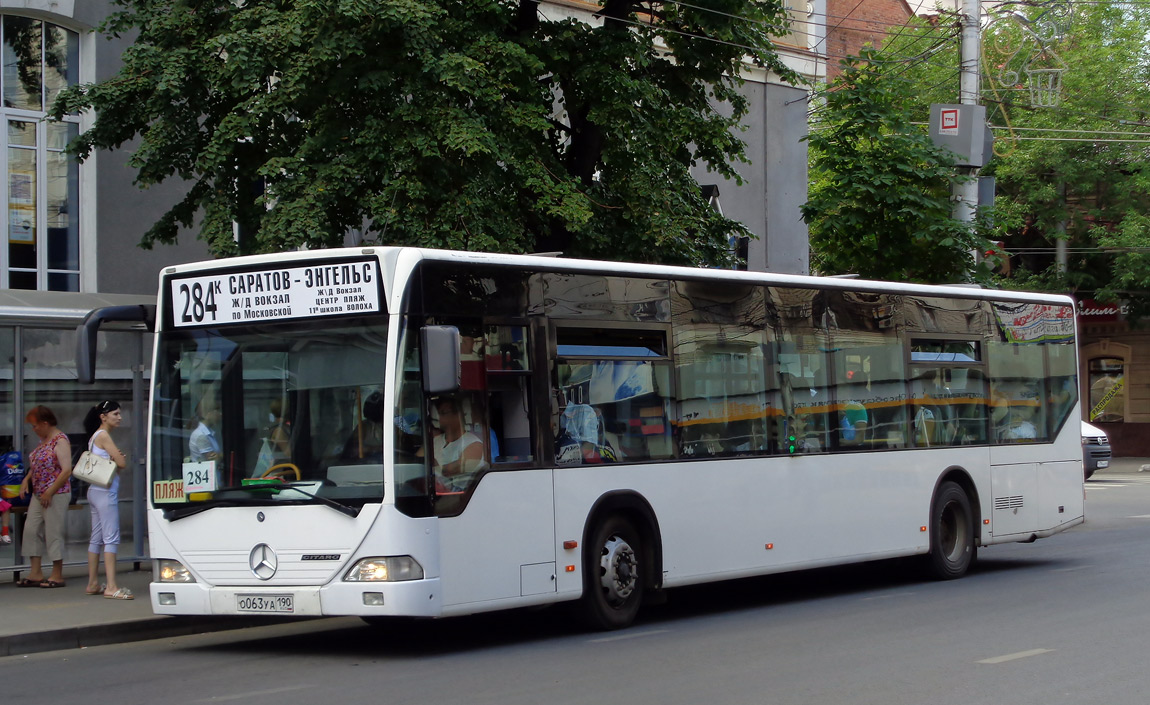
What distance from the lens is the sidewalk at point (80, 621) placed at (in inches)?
416

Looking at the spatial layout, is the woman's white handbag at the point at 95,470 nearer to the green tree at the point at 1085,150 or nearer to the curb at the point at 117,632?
the curb at the point at 117,632

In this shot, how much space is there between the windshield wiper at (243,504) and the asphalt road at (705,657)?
3.38ft

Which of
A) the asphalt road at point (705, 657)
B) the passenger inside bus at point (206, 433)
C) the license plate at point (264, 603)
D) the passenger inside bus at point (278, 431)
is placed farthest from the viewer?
the passenger inside bus at point (206, 433)

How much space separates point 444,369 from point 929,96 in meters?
33.5

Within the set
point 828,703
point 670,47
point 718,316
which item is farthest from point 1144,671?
point 670,47

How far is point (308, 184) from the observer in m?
14.6

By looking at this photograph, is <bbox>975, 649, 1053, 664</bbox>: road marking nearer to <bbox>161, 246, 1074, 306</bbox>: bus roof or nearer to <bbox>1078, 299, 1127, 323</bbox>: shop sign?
<bbox>161, 246, 1074, 306</bbox>: bus roof

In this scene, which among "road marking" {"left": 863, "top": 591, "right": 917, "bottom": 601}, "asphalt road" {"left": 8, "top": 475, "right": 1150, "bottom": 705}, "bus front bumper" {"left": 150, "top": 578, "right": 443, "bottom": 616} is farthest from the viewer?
"road marking" {"left": 863, "top": 591, "right": 917, "bottom": 601}

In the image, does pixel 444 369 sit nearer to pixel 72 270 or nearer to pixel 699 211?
pixel 699 211

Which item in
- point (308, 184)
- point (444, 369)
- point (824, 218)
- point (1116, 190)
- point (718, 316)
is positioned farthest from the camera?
point (1116, 190)

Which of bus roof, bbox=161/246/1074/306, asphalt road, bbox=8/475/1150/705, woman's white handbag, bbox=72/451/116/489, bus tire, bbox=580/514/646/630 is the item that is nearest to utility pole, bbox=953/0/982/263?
bus roof, bbox=161/246/1074/306

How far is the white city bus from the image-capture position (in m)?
9.36

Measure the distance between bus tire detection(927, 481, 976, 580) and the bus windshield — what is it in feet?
23.7

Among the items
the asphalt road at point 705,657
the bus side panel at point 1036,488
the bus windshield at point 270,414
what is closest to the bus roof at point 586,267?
the bus windshield at point 270,414
